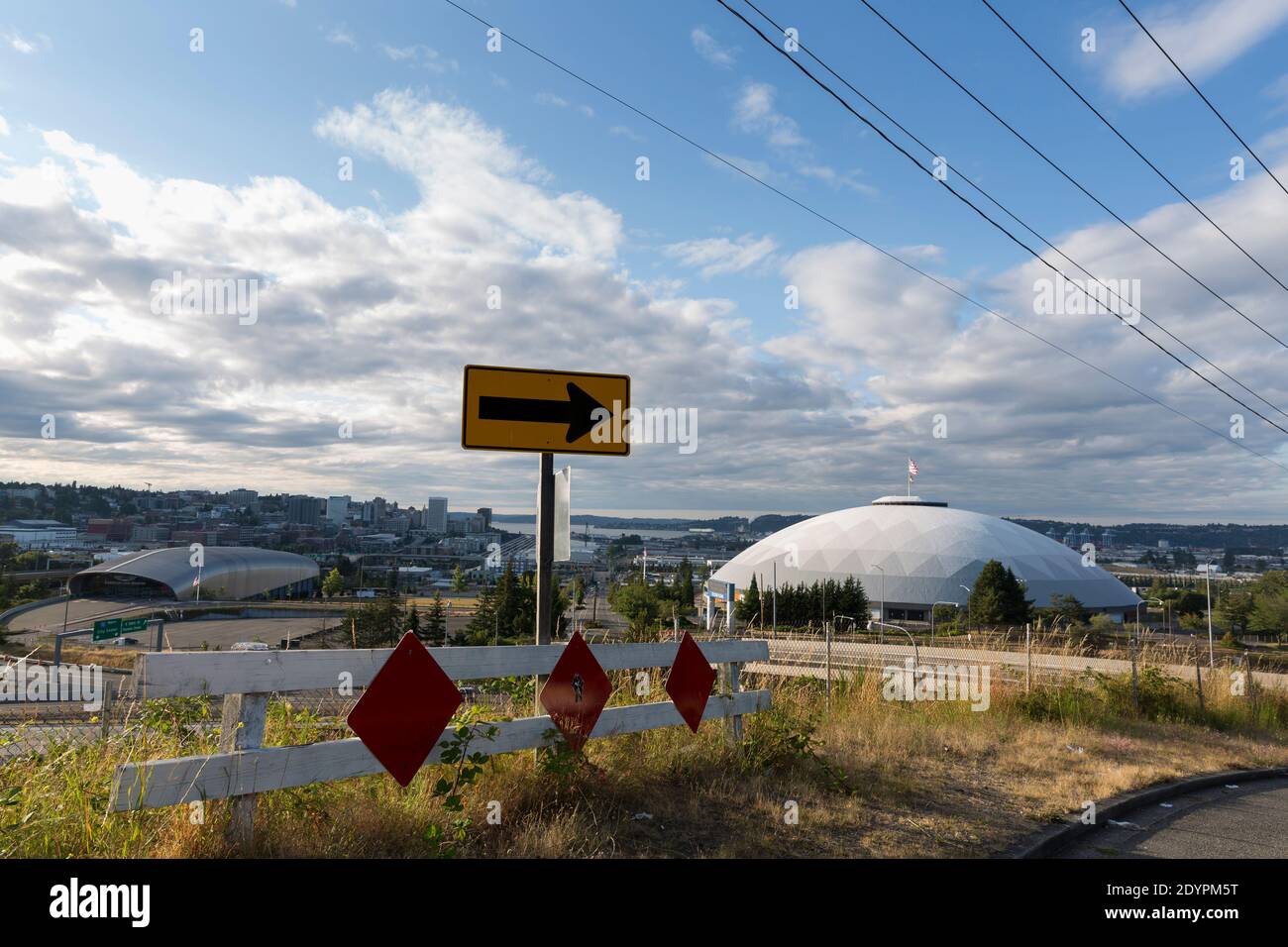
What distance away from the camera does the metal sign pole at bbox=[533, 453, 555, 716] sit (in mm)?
5184

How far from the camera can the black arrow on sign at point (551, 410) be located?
5055 millimetres

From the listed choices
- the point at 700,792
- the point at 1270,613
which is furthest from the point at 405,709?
the point at 1270,613

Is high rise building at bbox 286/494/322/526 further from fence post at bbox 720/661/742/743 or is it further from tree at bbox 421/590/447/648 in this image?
fence post at bbox 720/661/742/743

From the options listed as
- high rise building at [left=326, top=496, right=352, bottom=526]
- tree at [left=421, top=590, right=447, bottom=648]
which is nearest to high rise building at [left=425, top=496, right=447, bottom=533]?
high rise building at [left=326, top=496, right=352, bottom=526]

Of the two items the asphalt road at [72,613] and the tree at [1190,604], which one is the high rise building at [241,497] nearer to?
the asphalt road at [72,613]

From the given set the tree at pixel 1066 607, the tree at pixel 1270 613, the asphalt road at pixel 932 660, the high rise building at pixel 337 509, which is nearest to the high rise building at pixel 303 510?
the high rise building at pixel 337 509

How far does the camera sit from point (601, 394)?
536 cm

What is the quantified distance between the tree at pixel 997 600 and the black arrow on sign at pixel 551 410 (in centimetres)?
5486

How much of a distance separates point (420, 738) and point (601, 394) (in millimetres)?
2584

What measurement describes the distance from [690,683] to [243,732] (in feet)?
10.6

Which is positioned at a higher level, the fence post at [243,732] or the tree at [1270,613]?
the fence post at [243,732]

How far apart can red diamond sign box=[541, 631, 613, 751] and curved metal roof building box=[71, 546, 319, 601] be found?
199 feet

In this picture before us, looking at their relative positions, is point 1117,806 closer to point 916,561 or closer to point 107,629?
point 107,629
